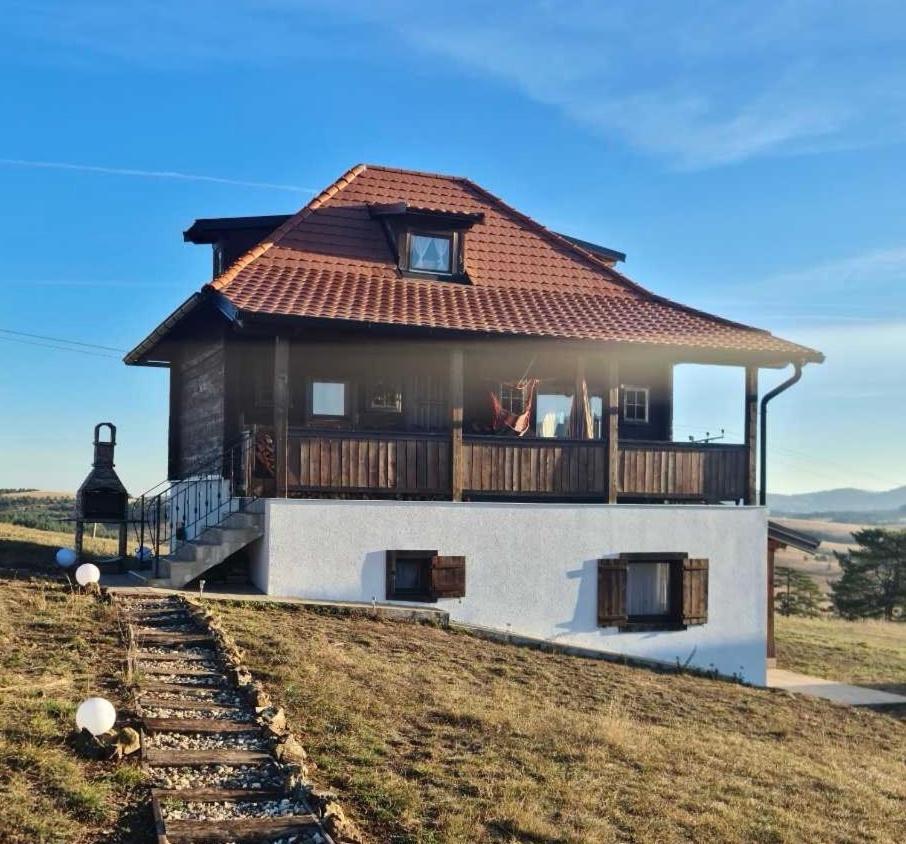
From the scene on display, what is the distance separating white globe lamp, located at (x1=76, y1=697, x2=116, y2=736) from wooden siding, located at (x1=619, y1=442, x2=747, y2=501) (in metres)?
10.9

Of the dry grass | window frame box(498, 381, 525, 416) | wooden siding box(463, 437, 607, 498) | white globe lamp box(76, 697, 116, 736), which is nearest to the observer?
white globe lamp box(76, 697, 116, 736)

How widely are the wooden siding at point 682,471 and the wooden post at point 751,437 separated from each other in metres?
0.09

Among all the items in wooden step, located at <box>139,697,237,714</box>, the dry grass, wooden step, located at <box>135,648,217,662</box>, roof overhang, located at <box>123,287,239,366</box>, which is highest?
roof overhang, located at <box>123,287,239,366</box>

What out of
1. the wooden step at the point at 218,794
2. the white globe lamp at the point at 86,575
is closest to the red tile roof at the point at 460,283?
the white globe lamp at the point at 86,575

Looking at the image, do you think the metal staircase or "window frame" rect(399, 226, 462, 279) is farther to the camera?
"window frame" rect(399, 226, 462, 279)

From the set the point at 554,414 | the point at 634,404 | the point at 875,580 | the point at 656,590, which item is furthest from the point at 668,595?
the point at 875,580

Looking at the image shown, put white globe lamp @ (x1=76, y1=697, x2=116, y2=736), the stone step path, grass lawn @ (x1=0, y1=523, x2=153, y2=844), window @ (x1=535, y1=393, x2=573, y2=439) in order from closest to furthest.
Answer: grass lawn @ (x1=0, y1=523, x2=153, y2=844)
the stone step path
white globe lamp @ (x1=76, y1=697, x2=116, y2=736)
window @ (x1=535, y1=393, x2=573, y2=439)

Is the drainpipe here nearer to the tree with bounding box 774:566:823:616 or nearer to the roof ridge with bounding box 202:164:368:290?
the roof ridge with bounding box 202:164:368:290

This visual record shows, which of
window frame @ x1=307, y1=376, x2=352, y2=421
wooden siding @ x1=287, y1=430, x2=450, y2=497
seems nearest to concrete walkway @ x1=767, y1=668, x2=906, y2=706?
wooden siding @ x1=287, y1=430, x2=450, y2=497

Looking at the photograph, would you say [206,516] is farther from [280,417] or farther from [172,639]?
[172,639]

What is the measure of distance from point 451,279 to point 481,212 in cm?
231

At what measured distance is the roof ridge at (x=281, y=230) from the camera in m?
15.2

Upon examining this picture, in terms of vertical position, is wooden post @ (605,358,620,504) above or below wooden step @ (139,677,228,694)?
above

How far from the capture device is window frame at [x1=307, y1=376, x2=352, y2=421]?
1739 centimetres
